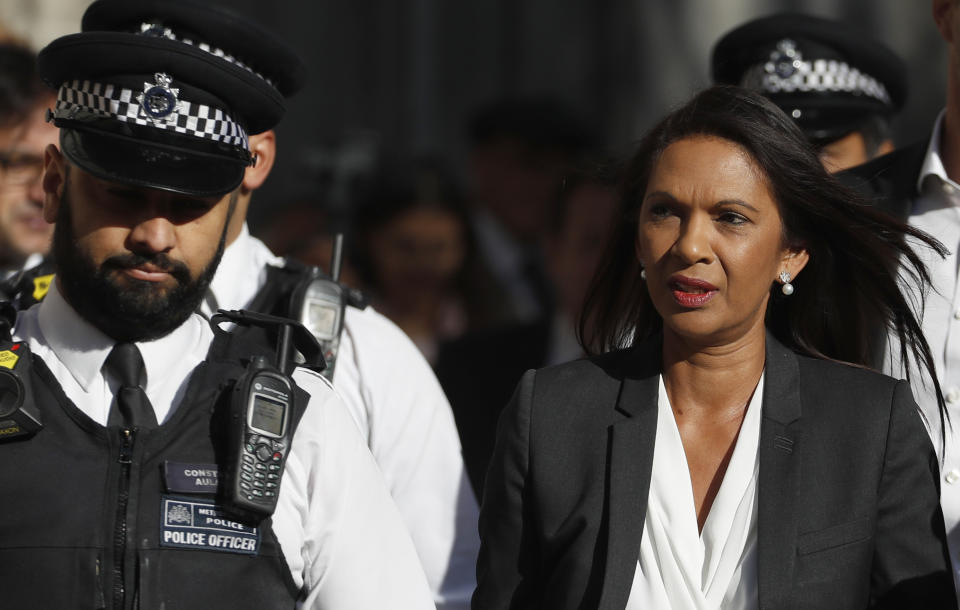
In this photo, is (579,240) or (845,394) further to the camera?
(579,240)

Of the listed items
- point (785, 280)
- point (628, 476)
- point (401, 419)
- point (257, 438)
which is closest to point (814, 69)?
point (785, 280)

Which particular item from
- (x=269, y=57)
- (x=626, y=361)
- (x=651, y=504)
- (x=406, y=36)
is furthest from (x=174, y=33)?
(x=406, y=36)

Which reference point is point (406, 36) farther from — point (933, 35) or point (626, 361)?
point (626, 361)

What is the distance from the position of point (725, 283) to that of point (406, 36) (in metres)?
8.36

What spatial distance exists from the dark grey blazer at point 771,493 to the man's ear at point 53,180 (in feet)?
3.80

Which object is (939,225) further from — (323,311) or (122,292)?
(122,292)

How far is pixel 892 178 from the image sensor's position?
389 centimetres

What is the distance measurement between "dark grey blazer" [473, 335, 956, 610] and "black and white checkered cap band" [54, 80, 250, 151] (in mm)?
937

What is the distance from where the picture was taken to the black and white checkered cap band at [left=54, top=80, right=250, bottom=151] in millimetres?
3277

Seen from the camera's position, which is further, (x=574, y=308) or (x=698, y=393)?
(x=574, y=308)

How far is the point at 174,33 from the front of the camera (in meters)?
3.81

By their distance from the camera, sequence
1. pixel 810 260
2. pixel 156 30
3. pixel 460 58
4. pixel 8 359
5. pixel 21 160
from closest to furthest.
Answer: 1. pixel 8 359
2. pixel 810 260
3. pixel 156 30
4. pixel 21 160
5. pixel 460 58

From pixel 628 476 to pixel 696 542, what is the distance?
0.21 metres

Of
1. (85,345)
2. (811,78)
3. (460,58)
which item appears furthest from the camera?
(460,58)
